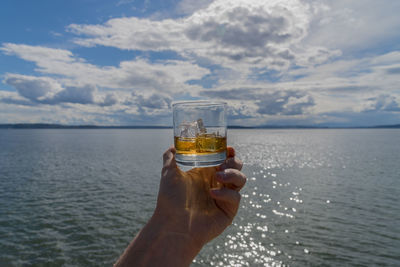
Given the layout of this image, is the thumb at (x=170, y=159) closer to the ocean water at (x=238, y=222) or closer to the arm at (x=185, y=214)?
the arm at (x=185, y=214)

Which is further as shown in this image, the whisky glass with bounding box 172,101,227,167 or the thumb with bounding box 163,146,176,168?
the thumb with bounding box 163,146,176,168

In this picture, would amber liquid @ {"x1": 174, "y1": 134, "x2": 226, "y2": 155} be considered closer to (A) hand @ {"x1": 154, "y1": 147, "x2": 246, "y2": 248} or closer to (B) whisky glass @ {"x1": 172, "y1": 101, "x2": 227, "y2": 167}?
(B) whisky glass @ {"x1": 172, "y1": 101, "x2": 227, "y2": 167}

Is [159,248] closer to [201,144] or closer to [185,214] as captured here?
[185,214]

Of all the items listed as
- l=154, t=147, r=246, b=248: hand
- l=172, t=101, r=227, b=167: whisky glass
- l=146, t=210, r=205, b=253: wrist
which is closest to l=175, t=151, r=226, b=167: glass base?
l=172, t=101, r=227, b=167: whisky glass

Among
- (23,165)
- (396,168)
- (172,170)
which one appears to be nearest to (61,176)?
(23,165)

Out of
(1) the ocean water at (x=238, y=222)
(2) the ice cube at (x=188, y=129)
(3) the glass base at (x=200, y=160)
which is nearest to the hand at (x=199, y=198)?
(3) the glass base at (x=200, y=160)

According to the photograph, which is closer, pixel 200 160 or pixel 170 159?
pixel 200 160

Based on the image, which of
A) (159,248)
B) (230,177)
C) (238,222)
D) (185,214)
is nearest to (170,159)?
(185,214)

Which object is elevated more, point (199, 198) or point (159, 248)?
point (199, 198)
